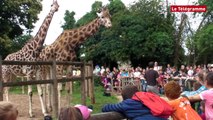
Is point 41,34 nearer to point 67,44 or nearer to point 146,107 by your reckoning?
point 67,44

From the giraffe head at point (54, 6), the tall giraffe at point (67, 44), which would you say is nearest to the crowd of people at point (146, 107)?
the tall giraffe at point (67, 44)

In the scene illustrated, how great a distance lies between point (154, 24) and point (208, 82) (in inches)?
1394

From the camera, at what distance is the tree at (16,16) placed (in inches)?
1321

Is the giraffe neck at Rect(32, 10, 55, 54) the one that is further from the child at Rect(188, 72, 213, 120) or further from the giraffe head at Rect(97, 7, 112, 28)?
the child at Rect(188, 72, 213, 120)

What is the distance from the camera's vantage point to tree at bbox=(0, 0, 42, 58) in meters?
33.6

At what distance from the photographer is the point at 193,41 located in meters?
42.8

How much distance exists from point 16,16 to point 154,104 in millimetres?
32049

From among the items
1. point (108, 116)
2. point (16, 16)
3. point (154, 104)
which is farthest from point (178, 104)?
point (16, 16)

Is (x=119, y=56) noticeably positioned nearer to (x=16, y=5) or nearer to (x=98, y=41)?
(x=98, y=41)

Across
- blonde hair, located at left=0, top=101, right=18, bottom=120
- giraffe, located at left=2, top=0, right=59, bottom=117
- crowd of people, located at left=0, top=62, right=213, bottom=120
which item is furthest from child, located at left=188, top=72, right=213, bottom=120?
giraffe, located at left=2, top=0, right=59, bottom=117

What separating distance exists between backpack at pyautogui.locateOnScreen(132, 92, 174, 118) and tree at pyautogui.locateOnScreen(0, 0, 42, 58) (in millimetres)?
27925

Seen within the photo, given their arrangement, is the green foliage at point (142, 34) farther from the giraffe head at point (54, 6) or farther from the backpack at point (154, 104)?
the backpack at point (154, 104)

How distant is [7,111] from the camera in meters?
3.19

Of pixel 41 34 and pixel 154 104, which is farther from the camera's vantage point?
pixel 41 34
